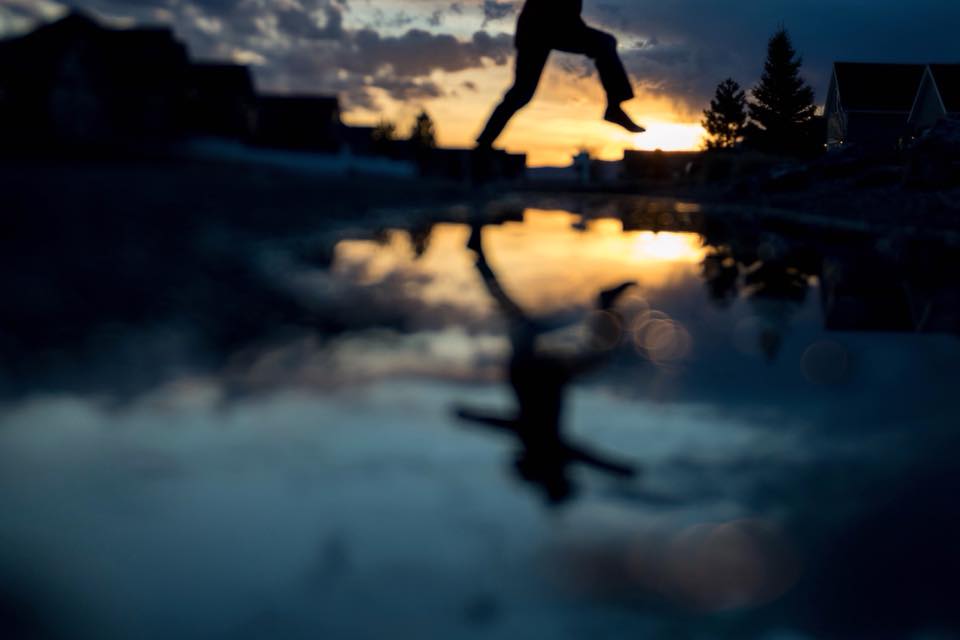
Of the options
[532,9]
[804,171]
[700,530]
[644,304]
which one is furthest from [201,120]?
[700,530]

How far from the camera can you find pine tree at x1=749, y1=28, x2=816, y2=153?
178 ft

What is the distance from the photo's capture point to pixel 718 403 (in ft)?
8.79

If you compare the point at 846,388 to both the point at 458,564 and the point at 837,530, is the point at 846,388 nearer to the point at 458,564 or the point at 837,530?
the point at 837,530

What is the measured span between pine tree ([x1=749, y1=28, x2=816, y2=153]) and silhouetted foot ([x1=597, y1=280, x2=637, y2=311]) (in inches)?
2046

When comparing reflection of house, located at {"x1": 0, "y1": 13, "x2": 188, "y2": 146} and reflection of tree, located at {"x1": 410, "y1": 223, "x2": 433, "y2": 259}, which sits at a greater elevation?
reflection of house, located at {"x1": 0, "y1": 13, "x2": 188, "y2": 146}

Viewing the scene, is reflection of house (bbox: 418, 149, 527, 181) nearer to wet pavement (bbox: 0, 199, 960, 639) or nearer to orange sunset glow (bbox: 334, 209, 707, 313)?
orange sunset glow (bbox: 334, 209, 707, 313)

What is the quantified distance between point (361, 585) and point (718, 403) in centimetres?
158

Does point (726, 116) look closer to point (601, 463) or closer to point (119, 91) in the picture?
point (119, 91)

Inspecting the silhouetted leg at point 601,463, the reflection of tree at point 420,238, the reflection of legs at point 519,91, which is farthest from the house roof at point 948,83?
the silhouetted leg at point 601,463

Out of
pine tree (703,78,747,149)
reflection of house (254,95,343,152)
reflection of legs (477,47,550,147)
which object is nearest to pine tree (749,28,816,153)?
pine tree (703,78,747,149)

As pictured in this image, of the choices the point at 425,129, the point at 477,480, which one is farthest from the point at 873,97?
the point at 425,129

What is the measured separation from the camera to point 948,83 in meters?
38.1

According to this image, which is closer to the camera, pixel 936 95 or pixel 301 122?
pixel 936 95

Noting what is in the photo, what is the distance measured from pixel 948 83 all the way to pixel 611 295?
40.7 m
